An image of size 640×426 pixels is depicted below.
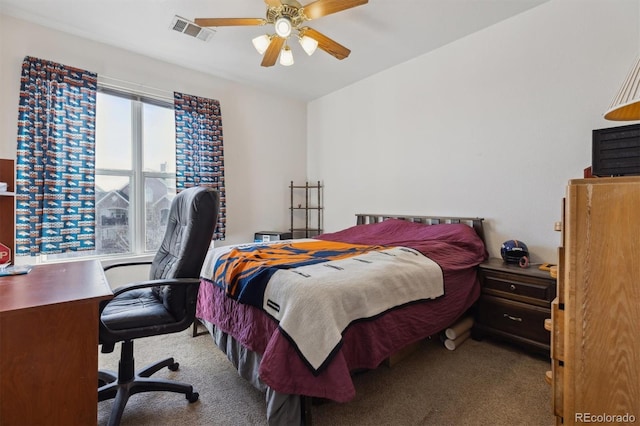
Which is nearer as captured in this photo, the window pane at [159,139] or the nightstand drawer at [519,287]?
the nightstand drawer at [519,287]

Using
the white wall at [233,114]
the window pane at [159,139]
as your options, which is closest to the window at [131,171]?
the window pane at [159,139]

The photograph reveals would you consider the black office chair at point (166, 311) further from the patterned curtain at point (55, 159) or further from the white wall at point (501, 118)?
the white wall at point (501, 118)

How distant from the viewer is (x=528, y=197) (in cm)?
253

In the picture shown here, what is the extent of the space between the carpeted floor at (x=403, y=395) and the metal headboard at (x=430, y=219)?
3.54 feet

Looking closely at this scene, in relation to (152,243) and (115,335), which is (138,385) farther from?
(152,243)

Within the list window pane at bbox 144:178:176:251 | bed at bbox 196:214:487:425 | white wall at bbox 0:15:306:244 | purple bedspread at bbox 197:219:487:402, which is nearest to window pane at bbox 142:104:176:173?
window pane at bbox 144:178:176:251

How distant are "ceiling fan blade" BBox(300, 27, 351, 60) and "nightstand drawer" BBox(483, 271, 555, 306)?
7.24ft

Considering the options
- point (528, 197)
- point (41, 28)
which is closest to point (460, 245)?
point (528, 197)

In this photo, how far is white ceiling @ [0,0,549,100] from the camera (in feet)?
7.95

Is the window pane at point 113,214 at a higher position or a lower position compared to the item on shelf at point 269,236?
higher

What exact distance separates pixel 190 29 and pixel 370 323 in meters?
2.99

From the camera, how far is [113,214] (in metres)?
3.11

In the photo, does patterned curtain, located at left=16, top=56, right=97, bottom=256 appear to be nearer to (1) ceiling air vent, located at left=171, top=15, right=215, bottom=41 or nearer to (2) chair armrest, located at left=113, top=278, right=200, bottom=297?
(1) ceiling air vent, located at left=171, top=15, right=215, bottom=41

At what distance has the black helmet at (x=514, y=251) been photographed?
2.41 metres
